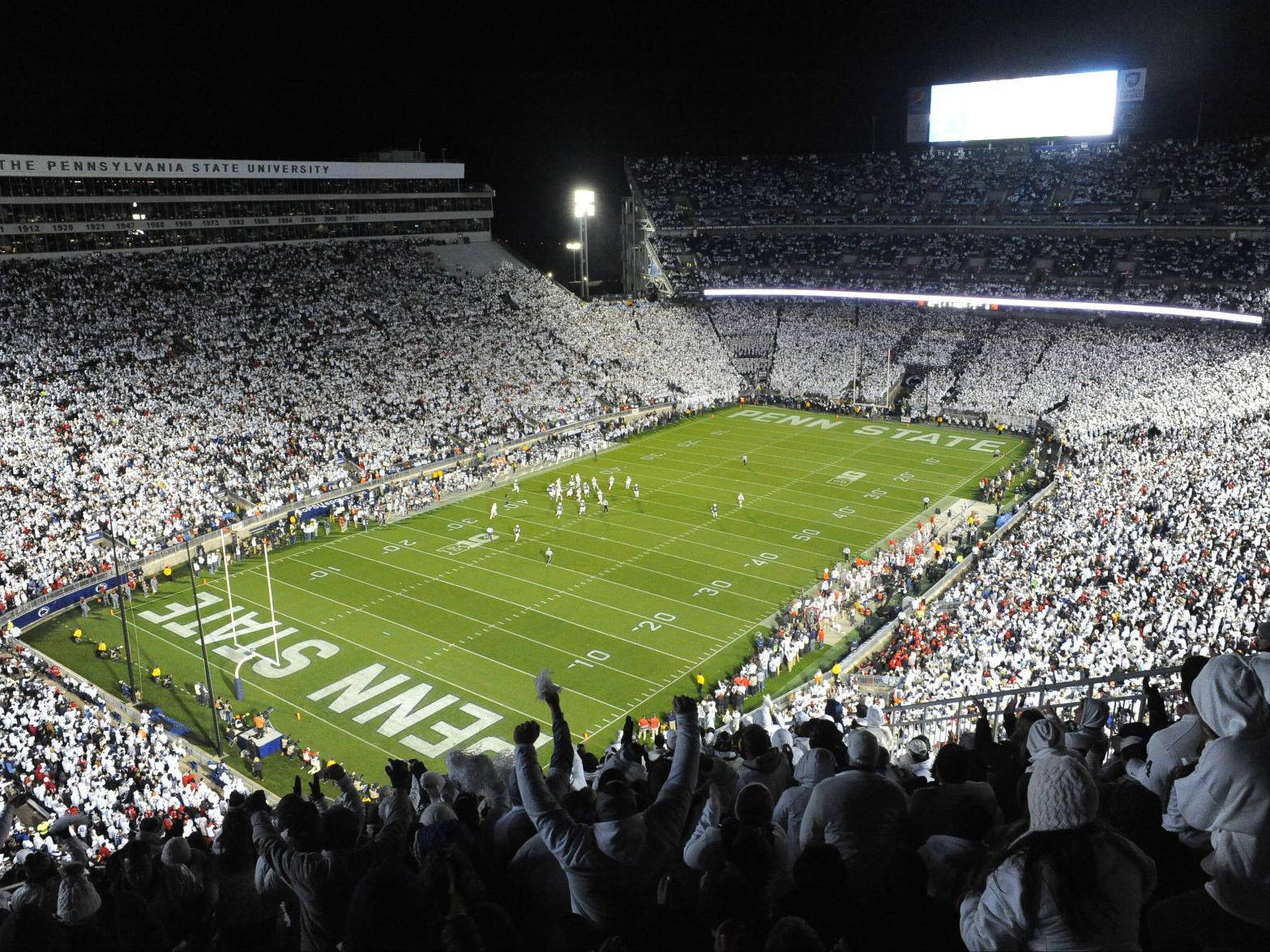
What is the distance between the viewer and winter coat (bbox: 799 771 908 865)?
3875mm

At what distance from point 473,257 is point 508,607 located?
38795mm

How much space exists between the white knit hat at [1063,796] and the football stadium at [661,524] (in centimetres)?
1

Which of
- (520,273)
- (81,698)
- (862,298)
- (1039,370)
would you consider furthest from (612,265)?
(81,698)

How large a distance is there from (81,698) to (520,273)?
43067 mm

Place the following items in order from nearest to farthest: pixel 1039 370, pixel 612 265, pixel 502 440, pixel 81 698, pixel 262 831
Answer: pixel 262 831 < pixel 81 698 < pixel 502 440 < pixel 1039 370 < pixel 612 265

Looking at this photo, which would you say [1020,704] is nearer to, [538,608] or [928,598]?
[928,598]

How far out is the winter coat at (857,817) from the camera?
153 inches

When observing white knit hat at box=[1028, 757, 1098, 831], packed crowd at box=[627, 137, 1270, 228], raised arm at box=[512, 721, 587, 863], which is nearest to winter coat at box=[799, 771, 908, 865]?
raised arm at box=[512, 721, 587, 863]

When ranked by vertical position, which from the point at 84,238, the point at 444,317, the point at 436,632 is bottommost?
the point at 436,632

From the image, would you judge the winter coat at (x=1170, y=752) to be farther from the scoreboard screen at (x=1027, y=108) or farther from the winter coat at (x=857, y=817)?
the scoreboard screen at (x=1027, y=108)

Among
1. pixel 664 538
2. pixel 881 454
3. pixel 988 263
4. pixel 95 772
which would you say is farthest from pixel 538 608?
pixel 988 263

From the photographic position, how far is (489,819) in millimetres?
4898

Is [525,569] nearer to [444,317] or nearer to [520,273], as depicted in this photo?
[444,317]

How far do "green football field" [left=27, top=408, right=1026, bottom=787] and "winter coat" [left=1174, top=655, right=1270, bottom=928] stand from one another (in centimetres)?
1479
